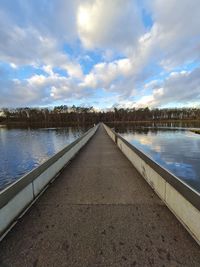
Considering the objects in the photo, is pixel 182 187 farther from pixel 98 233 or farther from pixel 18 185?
pixel 18 185

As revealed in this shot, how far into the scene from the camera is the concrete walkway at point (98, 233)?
296 centimetres

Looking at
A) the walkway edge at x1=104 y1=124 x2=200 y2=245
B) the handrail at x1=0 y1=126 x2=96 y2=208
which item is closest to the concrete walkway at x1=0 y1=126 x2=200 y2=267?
the walkway edge at x1=104 y1=124 x2=200 y2=245

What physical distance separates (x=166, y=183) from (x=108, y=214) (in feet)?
5.18

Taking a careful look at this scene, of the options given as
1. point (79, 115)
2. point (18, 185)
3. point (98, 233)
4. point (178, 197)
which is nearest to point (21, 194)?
point (18, 185)

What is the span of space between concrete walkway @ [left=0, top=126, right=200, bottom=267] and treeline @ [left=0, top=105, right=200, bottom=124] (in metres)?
137

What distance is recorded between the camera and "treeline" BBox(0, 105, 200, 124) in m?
145

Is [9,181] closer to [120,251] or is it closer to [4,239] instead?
[4,239]

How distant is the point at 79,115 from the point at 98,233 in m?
148

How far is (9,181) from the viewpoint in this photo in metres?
11.2

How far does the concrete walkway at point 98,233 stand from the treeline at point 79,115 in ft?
451

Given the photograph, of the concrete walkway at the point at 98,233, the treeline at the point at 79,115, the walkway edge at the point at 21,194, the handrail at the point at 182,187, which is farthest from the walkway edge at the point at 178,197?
the treeline at the point at 79,115

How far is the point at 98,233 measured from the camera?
362 centimetres

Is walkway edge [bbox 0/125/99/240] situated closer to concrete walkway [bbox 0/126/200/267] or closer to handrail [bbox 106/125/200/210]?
concrete walkway [bbox 0/126/200/267]

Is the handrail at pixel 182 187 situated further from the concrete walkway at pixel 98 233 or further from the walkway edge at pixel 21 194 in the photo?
the walkway edge at pixel 21 194
